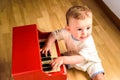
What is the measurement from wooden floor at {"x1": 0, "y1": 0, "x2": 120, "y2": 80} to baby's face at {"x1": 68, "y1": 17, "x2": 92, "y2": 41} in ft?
0.75

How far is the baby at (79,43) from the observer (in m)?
1.02

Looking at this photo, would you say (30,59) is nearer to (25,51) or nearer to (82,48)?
(25,51)

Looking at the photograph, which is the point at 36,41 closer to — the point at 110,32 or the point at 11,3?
the point at 110,32

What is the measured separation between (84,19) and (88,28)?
0.19 ft

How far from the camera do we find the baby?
102 cm

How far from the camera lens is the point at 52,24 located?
161 centimetres

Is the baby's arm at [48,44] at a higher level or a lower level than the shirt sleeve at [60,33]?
lower

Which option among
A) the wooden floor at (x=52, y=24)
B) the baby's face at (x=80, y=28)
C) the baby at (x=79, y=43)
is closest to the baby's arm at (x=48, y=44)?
the baby at (x=79, y=43)

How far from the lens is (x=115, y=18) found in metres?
1.54

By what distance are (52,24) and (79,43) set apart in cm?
54

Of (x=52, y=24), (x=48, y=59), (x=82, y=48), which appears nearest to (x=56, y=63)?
(x=48, y=59)

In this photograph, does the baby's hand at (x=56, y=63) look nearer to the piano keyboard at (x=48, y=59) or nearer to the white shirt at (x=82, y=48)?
the piano keyboard at (x=48, y=59)

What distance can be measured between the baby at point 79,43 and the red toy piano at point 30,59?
0.04 metres

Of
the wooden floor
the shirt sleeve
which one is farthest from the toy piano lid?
the wooden floor
